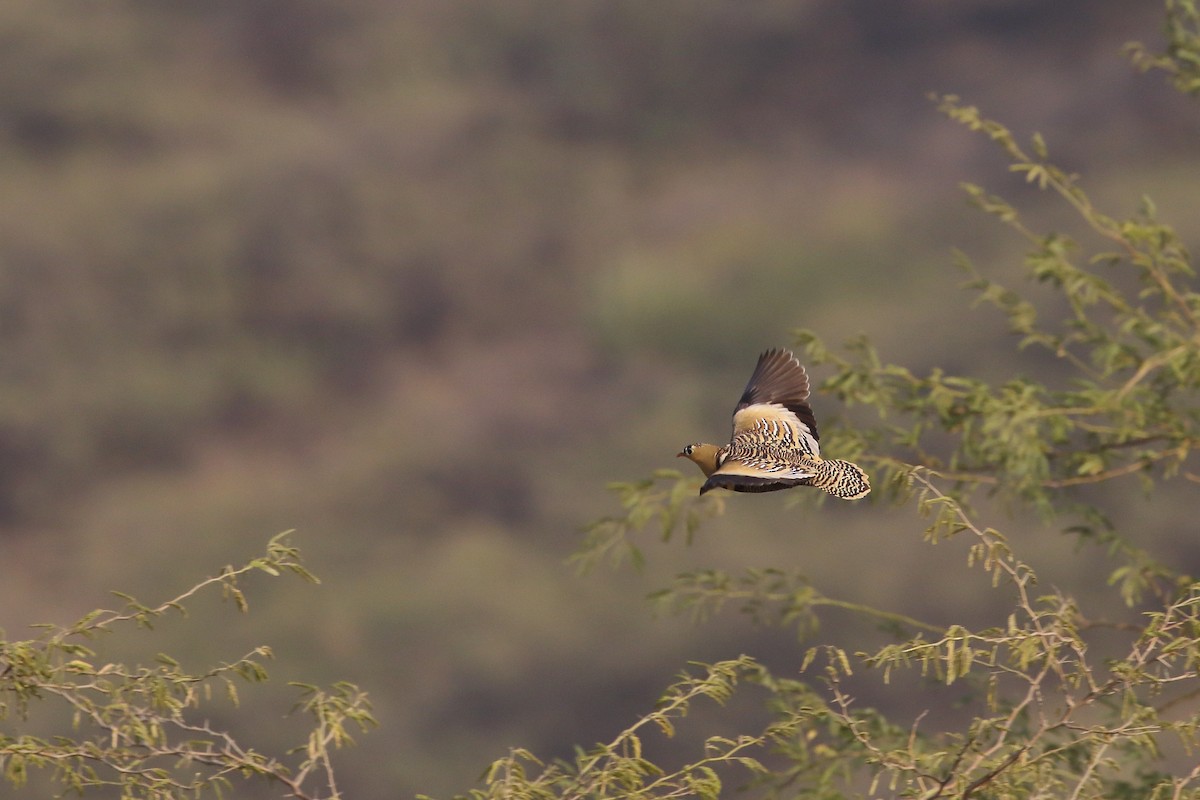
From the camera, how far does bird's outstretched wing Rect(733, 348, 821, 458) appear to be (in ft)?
20.6

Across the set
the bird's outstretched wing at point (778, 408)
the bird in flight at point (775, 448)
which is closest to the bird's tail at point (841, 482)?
the bird in flight at point (775, 448)

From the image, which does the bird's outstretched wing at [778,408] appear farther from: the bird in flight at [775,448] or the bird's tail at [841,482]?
the bird's tail at [841,482]

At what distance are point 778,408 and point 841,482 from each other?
1.39 m

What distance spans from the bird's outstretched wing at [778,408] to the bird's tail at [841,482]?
0.37 meters

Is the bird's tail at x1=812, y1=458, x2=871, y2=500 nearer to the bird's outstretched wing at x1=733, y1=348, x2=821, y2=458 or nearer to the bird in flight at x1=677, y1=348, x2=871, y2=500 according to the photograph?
the bird in flight at x1=677, y1=348, x2=871, y2=500

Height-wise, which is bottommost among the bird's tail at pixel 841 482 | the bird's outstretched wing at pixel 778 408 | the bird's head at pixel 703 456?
the bird's tail at pixel 841 482

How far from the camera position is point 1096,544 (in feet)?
32.9

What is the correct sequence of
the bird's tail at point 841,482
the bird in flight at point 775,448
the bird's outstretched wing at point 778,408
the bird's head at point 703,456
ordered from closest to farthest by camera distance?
the bird in flight at point 775,448 < the bird's tail at point 841,482 < the bird's head at point 703,456 < the bird's outstretched wing at point 778,408

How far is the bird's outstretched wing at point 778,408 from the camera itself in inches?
248

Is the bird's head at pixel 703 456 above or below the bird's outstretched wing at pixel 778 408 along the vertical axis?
below

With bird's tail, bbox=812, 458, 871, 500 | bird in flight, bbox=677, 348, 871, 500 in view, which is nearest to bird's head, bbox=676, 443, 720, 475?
bird in flight, bbox=677, 348, 871, 500

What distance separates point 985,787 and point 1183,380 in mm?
4982

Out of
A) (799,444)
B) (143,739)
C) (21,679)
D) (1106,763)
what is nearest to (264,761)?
(143,739)

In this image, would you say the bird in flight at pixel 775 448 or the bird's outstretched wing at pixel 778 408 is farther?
the bird's outstretched wing at pixel 778 408
